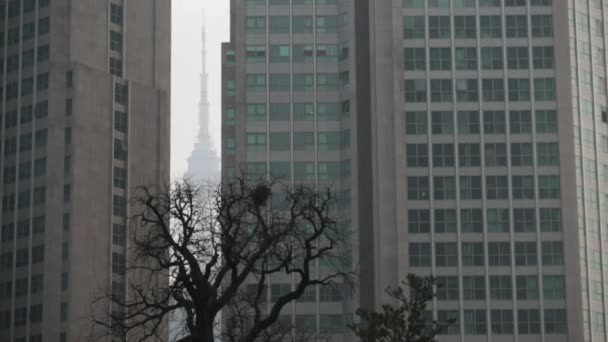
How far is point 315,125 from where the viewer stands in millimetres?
166125

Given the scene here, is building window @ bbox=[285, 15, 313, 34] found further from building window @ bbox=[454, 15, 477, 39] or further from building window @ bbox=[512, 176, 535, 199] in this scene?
building window @ bbox=[512, 176, 535, 199]

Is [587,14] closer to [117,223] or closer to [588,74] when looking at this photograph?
[588,74]

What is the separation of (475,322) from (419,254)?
9.20 m

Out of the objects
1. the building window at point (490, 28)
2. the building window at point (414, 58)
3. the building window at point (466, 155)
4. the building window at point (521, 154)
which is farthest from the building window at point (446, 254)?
the building window at point (490, 28)

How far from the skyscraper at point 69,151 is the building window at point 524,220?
41.3 meters

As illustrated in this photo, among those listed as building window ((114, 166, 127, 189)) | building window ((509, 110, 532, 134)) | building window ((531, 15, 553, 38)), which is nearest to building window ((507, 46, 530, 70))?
building window ((531, 15, 553, 38))

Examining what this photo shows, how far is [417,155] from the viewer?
523 ft

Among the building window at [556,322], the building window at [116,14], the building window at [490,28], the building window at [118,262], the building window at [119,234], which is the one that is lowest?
the building window at [556,322]

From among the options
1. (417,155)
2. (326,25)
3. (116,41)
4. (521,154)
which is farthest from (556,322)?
(116,41)

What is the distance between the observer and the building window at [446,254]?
15625 centimetres

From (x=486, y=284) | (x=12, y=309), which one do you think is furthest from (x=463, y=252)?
(x=12, y=309)

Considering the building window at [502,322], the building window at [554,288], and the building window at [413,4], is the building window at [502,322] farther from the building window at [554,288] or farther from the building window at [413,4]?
the building window at [413,4]

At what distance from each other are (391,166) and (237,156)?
17.6 metres

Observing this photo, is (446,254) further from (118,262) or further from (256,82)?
(118,262)
